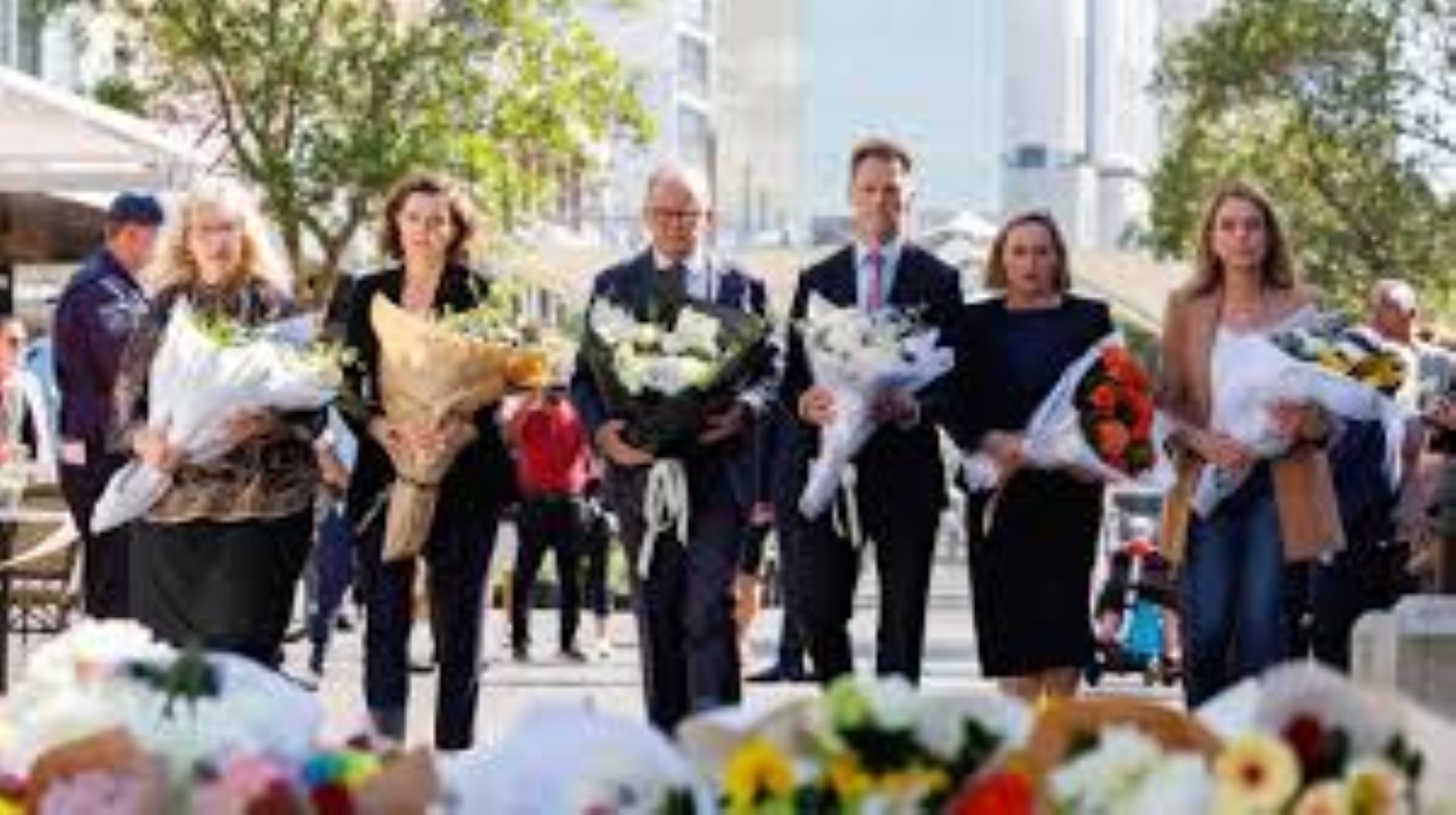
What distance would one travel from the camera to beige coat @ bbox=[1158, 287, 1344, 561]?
1109 cm

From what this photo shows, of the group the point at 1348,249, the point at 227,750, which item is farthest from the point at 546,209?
the point at 227,750

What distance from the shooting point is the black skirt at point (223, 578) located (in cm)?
1091

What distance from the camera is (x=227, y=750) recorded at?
14.9 ft

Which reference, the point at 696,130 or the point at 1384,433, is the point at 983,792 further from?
the point at 696,130

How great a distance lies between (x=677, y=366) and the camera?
11266 millimetres

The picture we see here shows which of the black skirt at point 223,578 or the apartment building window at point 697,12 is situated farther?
the apartment building window at point 697,12

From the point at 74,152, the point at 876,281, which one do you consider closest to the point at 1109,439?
the point at 876,281

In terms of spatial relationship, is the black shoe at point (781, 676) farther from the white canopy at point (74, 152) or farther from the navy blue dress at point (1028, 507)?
the navy blue dress at point (1028, 507)

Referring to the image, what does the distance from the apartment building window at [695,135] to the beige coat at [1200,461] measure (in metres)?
142

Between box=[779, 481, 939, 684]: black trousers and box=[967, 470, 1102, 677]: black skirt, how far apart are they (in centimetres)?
17

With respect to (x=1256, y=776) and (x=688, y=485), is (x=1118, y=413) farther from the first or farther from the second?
(x=1256, y=776)

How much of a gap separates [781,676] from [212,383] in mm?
7530

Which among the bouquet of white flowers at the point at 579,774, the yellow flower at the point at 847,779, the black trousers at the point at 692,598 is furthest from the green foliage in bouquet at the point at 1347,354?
the yellow flower at the point at 847,779

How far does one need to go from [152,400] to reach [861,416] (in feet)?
6.56
